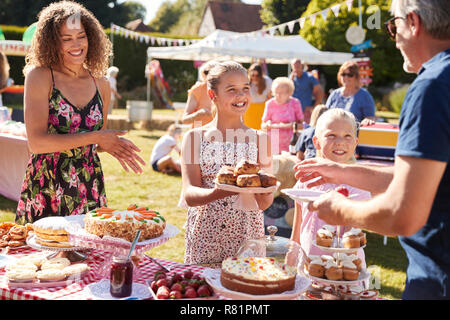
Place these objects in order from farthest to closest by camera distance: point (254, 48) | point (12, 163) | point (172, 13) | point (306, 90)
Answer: point (172, 13)
point (254, 48)
point (306, 90)
point (12, 163)

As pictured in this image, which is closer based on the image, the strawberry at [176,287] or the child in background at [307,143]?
the strawberry at [176,287]

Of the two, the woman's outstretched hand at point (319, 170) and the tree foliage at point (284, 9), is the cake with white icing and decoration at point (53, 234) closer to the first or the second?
the woman's outstretched hand at point (319, 170)

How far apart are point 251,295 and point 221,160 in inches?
43.1

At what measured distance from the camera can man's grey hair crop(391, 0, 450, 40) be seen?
1.44 m

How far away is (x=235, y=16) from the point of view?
158 feet

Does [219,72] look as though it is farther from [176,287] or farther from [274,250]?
[176,287]

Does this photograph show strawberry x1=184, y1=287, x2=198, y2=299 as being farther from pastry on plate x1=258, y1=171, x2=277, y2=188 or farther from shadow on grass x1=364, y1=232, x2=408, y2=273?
shadow on grass x1=364, y1=232, x2=408, y2=273

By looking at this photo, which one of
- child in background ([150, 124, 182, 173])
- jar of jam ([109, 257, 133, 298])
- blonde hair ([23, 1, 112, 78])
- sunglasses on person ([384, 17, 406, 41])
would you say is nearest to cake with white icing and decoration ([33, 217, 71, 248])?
jar of jam ([109, 257, 133, 298])

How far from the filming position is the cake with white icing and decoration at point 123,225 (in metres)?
2.21

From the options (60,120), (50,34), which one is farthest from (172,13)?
(60,120)

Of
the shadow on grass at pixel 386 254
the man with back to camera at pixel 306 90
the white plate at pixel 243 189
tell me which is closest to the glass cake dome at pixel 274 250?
the white plate at pixel 243 189

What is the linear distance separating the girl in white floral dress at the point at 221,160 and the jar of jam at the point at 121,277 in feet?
2.62
